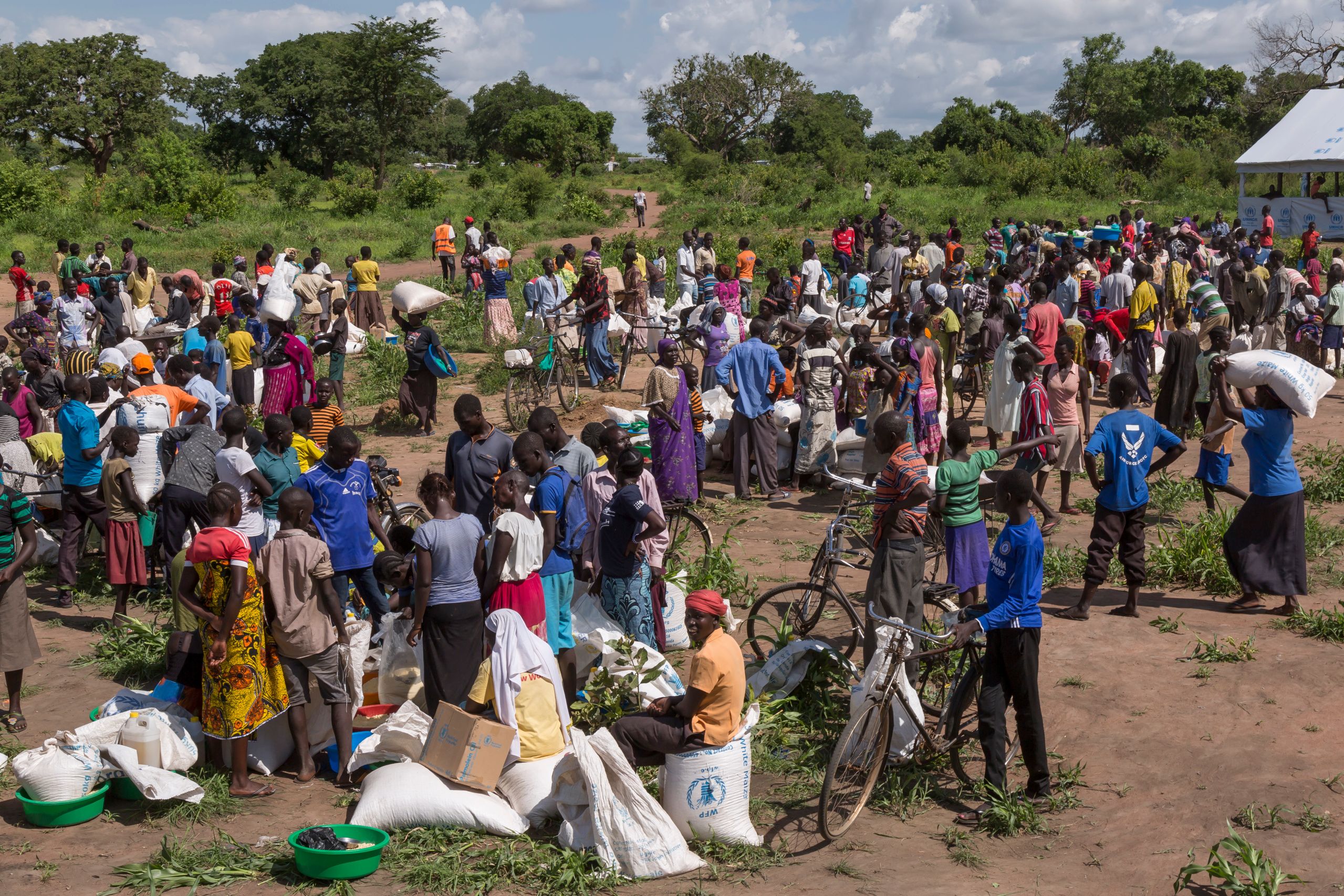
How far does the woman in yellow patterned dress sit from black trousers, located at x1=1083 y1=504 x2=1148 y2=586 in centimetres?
509

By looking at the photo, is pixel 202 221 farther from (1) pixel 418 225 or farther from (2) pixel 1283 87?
(2) pixel 1283 87

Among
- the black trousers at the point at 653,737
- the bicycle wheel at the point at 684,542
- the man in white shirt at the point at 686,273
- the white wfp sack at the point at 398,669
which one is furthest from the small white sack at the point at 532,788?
the man in white shirt at the point at 686,273

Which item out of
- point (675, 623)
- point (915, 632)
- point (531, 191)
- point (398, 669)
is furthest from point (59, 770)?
point (531, 191)

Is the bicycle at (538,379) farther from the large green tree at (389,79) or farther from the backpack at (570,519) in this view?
the large green tree at (389,79)

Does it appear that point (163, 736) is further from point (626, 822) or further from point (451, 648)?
point (626, 822)

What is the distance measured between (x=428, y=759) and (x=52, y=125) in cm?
4715

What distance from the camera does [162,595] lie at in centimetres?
843

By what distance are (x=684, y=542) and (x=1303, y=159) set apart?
83.5ft

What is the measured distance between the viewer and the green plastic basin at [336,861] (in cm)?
474

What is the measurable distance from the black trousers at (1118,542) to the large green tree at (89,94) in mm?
46652

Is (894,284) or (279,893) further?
(894,284)

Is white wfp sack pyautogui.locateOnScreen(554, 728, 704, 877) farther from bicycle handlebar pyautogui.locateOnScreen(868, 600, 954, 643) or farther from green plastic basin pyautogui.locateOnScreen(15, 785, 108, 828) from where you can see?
green plastic basin pyautogui.locateOnScreen(15, 785, 108, 828)

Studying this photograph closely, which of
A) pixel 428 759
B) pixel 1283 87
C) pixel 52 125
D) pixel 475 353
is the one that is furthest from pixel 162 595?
pixel 1283 87

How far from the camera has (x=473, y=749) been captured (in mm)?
5344
